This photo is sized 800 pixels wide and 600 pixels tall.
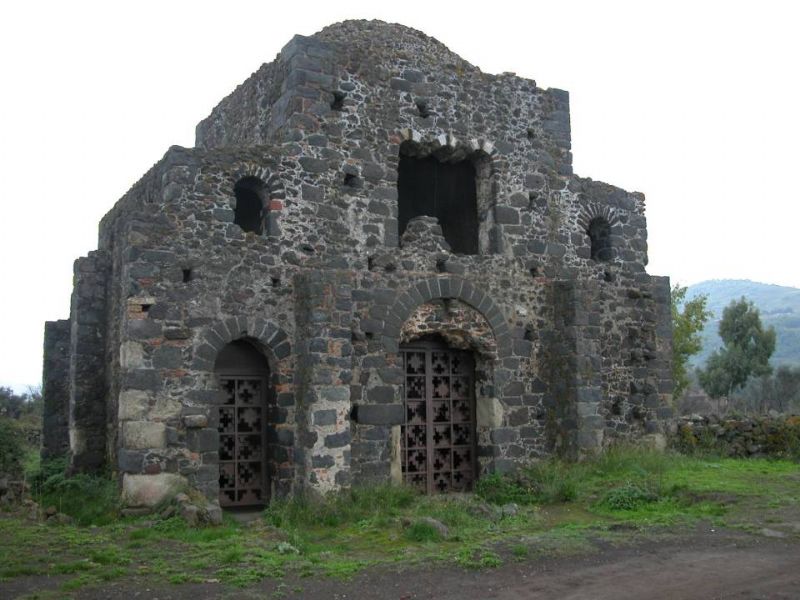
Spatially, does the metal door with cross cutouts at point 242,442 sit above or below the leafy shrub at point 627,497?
above

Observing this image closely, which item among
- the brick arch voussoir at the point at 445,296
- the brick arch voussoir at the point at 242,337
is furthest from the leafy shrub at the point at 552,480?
the brick arch voussoir at the point at 242,337

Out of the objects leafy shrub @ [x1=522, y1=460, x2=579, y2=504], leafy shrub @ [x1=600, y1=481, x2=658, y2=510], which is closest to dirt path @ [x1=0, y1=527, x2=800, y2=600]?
leafy shrub @ [x1=600, y1=481, x2=658, y2=510]

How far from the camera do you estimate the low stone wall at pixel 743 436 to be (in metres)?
17.5

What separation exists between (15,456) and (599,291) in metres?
12.1

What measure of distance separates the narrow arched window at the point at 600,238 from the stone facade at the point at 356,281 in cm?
9

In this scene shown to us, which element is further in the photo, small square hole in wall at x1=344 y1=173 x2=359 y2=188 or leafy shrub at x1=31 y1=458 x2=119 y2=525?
small square hole in wall at x1=344 y1=173 x2=359 y2=188

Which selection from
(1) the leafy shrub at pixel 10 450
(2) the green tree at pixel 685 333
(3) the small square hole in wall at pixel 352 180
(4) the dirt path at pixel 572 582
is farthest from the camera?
(2) the green tree at pixel 685 333

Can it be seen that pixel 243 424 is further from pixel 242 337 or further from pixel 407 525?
pixel 407 525

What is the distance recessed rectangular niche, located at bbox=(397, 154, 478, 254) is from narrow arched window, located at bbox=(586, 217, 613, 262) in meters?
2.56

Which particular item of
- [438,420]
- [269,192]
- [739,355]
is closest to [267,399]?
[438,420]

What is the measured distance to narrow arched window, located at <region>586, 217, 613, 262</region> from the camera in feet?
56.3

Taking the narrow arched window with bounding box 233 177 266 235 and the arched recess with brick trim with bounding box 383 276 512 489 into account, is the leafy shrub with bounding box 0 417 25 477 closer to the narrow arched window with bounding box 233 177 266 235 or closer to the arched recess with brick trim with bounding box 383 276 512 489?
the narrow arched window with bounding box 233 177 266 235

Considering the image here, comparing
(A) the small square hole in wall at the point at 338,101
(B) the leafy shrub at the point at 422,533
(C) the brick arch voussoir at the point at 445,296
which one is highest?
(A) the small square hole in wall at the point at 338,101

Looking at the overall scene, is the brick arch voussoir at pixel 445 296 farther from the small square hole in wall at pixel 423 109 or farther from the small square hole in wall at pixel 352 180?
the small square hole in wall at pixel 423 109
